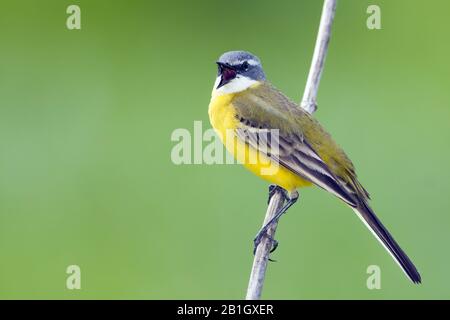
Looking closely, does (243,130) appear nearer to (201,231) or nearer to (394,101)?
(201,231)

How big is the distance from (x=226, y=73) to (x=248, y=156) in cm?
Result: 63

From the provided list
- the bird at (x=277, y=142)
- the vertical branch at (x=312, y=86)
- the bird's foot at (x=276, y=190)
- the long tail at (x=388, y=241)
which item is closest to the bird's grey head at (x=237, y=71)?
the bird at (x=277, y=142)

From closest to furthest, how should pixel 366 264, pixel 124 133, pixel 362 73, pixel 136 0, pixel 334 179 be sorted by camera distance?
1. pixel 334 179
2. pixel 366 264
3. pixel 124 133
4. pixel 362 73
5. pixel 136 0

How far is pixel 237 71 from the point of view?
20.5 ft

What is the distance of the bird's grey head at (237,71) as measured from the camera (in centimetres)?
618

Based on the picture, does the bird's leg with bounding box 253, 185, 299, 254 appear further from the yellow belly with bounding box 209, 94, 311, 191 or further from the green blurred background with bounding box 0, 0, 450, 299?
the green blurred background with bounding box 0, 0, 450, 299

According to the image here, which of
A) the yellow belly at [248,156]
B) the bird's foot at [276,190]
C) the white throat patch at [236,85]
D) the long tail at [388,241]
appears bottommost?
the long tail at [388,241]

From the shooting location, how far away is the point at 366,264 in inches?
293

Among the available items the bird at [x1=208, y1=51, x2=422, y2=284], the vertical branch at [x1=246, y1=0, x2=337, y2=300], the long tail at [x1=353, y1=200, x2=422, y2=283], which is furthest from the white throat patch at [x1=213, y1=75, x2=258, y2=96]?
the long tail at [x1=353, y1=200, x2=422, y2=283]

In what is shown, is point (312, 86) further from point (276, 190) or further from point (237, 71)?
point (276, 190)

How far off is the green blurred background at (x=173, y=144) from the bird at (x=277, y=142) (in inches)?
60.2

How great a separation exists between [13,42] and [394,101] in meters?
4.33

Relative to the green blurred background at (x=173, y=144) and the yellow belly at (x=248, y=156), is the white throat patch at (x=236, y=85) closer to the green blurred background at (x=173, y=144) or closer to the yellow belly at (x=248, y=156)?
the yellow belly at (x=248, y=156)

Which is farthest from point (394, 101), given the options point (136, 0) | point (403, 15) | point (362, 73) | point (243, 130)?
point (243, 130)
